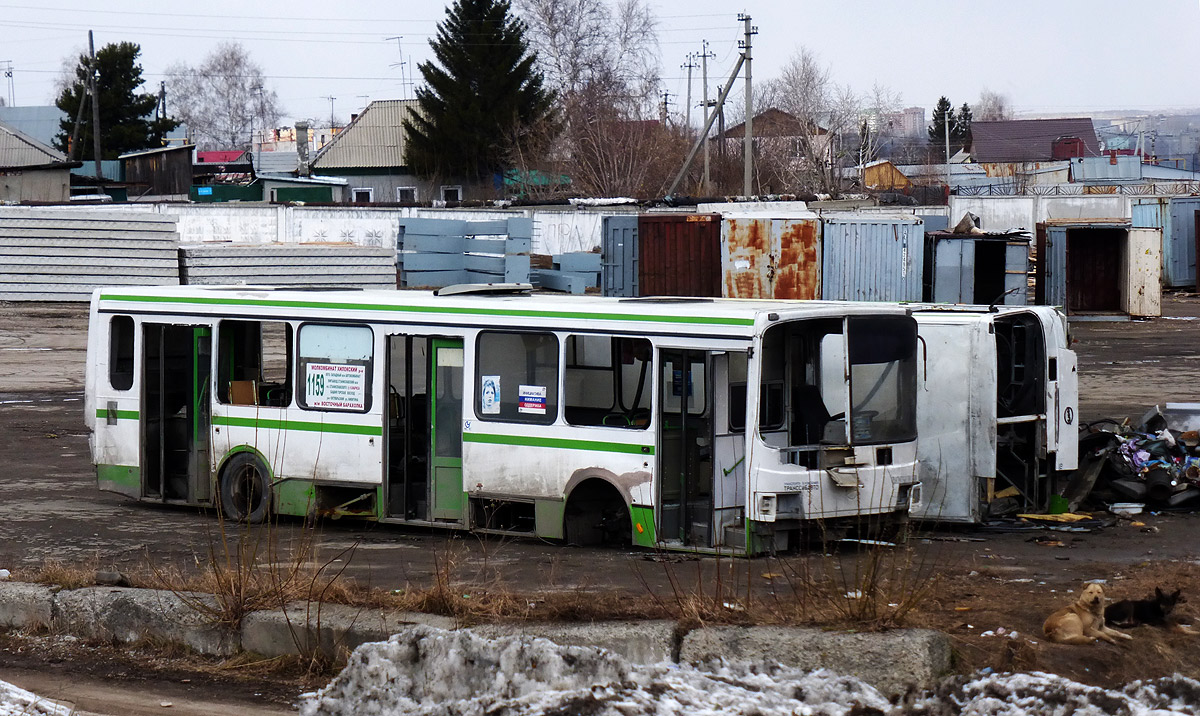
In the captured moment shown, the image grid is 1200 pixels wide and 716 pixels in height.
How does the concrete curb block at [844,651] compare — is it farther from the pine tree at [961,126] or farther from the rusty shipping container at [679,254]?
the pine tree at [961,126]

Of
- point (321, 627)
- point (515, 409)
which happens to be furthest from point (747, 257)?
point (321, 627)

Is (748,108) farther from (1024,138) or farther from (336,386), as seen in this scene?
(1024,138)

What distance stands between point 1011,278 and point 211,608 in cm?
2597

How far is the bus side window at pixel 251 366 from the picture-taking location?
41.8 ft

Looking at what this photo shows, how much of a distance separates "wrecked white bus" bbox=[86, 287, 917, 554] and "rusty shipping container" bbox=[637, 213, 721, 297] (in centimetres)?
1930

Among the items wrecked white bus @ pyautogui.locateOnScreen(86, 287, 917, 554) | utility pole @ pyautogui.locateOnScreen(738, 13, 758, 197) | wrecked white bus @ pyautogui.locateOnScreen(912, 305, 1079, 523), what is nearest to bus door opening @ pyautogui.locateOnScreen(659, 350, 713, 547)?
wrecked white bus @ pyautogui.locateOnScreen(86, 287, 917, 554)

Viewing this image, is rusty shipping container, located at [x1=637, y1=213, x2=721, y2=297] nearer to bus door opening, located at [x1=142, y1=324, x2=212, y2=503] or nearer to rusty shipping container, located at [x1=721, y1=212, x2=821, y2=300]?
rusty shipping container, located at [x1=721, y1=212, x2=821, y2=300]

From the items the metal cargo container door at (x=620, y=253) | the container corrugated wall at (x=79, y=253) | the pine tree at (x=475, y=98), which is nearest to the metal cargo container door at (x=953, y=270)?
the metal cargo container door at (x=620, y=253)

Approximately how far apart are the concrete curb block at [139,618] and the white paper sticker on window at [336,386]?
13.0ft

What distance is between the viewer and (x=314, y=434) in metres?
12.3

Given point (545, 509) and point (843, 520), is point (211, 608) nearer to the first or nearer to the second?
point (545, 509)

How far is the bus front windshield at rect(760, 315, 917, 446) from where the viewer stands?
34.6ft

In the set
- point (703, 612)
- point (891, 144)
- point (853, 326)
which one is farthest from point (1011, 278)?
point (891, 144)

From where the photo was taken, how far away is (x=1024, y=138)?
105m
